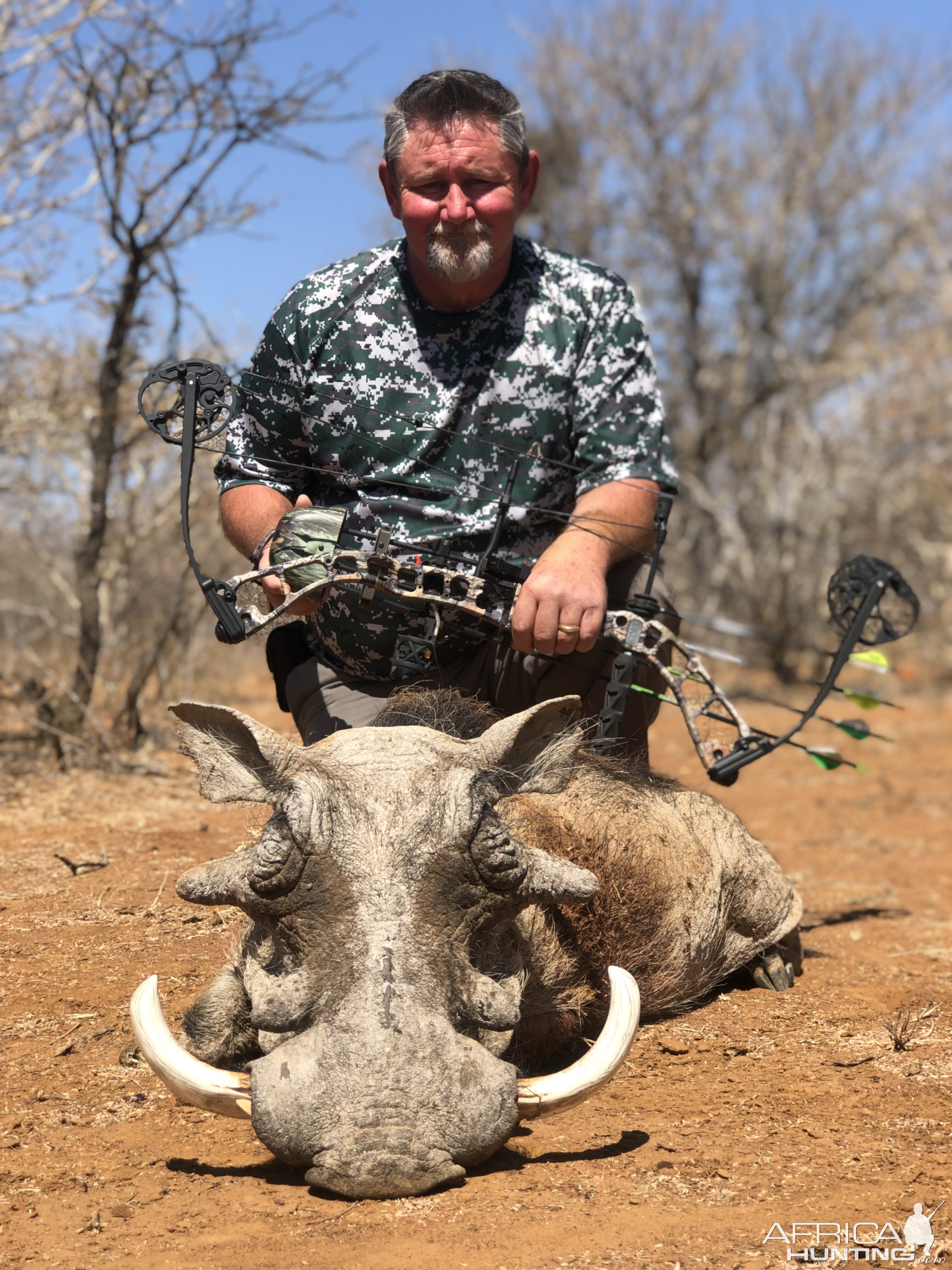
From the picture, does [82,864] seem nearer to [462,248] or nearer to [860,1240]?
[462,248]

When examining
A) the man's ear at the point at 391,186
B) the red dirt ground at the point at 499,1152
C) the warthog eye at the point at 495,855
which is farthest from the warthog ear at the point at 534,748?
the man's ear at the point at 391,186

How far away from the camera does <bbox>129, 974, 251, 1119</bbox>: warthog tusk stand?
2090mm

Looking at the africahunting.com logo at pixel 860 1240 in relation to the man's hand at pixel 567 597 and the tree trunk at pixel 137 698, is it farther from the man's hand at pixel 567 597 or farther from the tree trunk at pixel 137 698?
the tree trunk at pixel 137 698

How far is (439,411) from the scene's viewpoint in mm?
3555

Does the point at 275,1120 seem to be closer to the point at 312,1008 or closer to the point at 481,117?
the point at 312,1008

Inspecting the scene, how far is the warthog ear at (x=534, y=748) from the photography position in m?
2.56

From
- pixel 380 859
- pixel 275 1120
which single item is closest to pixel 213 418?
pixel 380 859

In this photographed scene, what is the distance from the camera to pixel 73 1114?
2379 millimetres

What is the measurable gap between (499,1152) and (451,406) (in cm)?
205

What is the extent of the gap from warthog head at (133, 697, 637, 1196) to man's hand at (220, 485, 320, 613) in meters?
1.00

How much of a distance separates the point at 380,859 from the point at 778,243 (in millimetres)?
13788

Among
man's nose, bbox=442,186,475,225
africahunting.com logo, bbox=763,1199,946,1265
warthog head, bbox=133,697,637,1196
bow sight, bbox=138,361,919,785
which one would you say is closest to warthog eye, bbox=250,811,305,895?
warthog head, bbox=133,697,637,1196

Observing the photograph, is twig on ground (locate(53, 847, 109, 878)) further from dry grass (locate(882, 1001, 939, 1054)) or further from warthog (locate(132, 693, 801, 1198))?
dry grass (locate(882, 1001, 939, 1054))

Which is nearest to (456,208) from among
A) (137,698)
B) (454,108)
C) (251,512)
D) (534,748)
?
(454,108)
